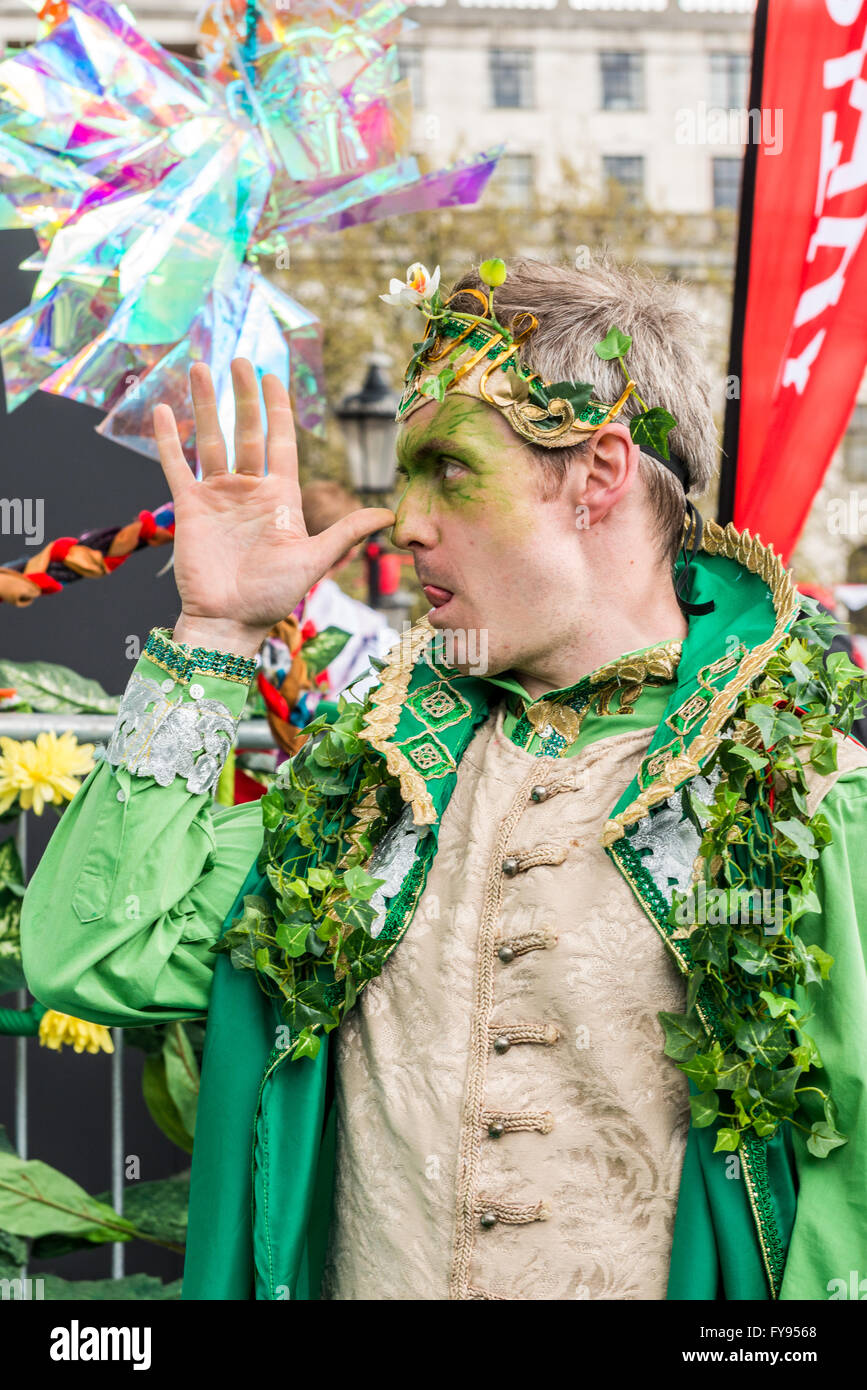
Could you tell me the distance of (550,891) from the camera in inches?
76.4

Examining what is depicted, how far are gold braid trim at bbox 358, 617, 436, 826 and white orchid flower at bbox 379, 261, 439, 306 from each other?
1.60 ft

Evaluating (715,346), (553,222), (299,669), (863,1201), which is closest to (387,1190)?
(863,1201)

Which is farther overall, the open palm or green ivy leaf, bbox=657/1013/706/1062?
the open palm

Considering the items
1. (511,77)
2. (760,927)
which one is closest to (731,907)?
(760,927)

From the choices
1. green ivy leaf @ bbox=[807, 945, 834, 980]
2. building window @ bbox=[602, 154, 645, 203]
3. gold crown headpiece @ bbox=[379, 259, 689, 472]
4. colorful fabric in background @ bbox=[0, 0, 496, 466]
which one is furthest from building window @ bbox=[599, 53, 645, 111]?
green ivy leaf @ bbox=[807, 945, 834, 980]

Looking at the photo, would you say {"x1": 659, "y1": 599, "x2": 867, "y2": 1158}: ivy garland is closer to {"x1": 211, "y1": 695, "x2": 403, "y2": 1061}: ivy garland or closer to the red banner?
{"x1": 211, "y1": 695, "x2": 403, "y2": 1061}: ivy garland

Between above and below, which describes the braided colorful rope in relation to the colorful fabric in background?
below

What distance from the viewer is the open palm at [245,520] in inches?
82.1

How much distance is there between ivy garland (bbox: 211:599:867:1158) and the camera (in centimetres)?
177

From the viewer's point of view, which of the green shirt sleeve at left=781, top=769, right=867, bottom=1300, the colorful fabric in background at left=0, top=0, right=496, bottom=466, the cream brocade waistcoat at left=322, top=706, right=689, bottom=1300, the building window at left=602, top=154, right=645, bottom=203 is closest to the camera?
the green shirt sleeve at left=781, top=769, right=867, bottom=1300

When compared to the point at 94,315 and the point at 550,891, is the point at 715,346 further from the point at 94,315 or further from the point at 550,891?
the point at 550,891

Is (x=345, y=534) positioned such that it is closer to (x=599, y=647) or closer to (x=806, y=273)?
(x=599, y=647)

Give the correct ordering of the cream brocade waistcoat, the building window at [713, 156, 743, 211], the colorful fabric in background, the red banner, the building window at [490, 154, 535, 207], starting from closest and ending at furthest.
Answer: the cream brocade waistcoat, the colorful fabric in background, the red banner, the building window at [490, 154, 535, 207], the building window at [713, 156, 743, 211]

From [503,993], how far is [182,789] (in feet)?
1.81
